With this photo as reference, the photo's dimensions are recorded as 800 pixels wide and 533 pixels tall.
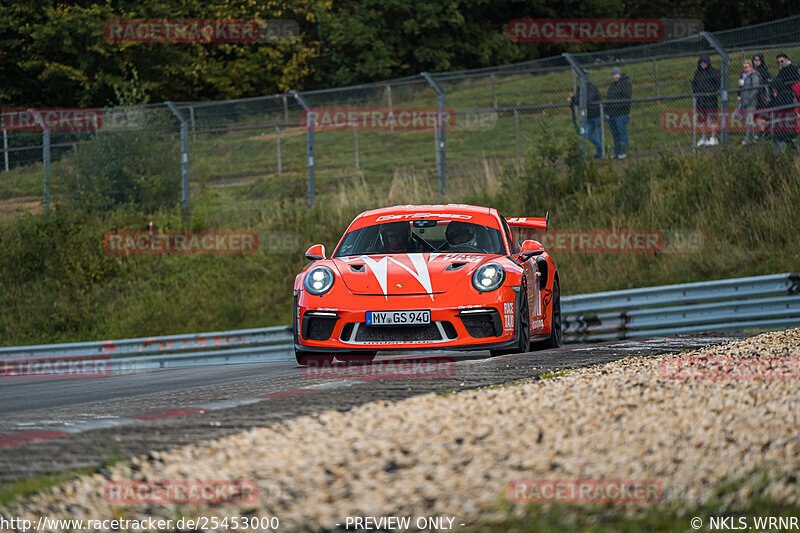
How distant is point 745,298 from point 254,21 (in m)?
32.1

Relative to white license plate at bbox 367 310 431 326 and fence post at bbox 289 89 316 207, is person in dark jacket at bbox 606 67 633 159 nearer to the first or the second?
fence post at bbox 289 89 316 207

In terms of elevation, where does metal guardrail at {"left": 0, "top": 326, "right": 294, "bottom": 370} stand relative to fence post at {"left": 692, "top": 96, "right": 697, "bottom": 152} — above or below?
below

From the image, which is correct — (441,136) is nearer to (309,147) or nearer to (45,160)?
(309,147)

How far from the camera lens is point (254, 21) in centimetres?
4200

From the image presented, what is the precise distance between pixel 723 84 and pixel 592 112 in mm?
2653

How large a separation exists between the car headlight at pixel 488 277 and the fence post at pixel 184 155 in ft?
45.5

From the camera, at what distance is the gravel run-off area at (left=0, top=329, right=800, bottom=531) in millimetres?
3059

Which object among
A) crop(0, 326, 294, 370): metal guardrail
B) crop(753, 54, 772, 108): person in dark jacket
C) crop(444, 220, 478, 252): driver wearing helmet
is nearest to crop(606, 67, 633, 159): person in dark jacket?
crop(753, 54, 772, 108): person in dark jacket

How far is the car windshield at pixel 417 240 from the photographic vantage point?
32.5 feet

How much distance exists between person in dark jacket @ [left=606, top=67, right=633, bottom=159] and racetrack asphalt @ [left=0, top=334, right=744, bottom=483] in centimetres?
1123

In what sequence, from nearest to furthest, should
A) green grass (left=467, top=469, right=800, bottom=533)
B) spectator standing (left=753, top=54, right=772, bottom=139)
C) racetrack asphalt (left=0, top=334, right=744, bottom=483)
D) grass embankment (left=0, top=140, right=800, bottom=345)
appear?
green grass (left=467, top=469, right=800, bottom=533)
racetrack asphalt (left=0, top=334, right=744, bottom=483)
grass embankment (left=0, top=140, right=800, bottom=345)
spectator standing (left=753, top=54, right=772, bottom=139)

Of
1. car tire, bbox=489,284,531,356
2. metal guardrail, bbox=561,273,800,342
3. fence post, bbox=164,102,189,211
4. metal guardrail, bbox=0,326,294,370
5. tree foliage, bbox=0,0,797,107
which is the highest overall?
tree foliage, bbox=0,0,797,107

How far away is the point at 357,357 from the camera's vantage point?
951 centimetres

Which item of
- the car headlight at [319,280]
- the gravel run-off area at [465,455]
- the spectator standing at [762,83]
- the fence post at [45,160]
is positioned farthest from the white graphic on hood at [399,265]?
the fence post at [45,160]
